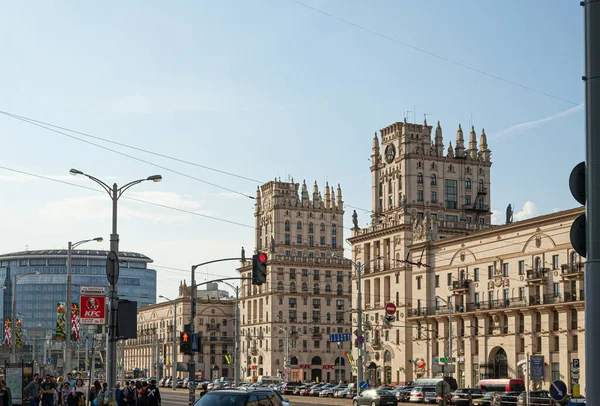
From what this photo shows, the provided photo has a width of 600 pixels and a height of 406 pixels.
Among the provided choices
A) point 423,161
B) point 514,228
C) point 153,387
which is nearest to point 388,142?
point 423,161

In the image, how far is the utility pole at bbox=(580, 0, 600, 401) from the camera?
945 cm

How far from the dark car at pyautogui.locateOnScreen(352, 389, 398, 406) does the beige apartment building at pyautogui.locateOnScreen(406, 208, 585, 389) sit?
20.5 metres

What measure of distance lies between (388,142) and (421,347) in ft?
94.6

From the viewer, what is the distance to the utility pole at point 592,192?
9.45 m

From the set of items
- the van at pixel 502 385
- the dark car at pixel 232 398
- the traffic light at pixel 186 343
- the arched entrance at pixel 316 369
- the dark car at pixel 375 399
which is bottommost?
the arched entrance at pixel 316 369

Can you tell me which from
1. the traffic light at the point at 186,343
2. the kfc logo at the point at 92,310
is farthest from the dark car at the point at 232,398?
the kfc logo at the point at 92,310

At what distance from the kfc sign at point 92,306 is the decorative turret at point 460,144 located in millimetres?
80024

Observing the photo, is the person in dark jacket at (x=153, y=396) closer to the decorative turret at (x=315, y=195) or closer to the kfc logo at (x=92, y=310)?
the kfc logo at (x=92, y=310)

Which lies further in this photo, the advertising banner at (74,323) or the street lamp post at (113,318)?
the advertising banner at (74,323)

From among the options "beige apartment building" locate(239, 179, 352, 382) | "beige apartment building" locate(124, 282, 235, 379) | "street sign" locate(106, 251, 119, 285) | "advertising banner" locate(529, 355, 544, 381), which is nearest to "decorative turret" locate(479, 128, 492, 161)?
"beige apartment building" locate(239, 179, 352, 382)

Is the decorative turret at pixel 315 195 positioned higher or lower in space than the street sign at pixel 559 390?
higher

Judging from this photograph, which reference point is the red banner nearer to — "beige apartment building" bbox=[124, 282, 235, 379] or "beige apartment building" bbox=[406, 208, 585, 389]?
"beige apartment building" bbox=[406, 208, 585, 389]

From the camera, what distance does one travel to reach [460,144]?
115125 millimetres

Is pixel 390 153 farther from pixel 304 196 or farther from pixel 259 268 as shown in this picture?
pixel 259 268
